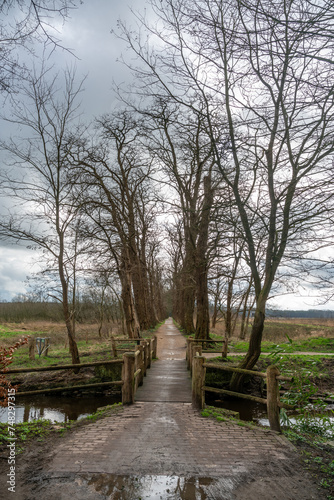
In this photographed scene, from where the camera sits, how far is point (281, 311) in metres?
14.5

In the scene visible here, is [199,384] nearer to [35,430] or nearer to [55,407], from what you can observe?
[35,430]

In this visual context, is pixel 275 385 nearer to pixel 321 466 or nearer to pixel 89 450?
pixel 321 466

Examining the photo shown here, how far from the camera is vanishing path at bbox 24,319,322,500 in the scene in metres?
3.64

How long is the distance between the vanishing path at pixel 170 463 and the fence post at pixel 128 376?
689 mm

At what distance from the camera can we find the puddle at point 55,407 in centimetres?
980

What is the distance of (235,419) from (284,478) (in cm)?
252

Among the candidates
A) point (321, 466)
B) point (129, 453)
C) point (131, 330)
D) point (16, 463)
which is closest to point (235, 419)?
point (321, 466)

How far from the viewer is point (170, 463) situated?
4.32 meters

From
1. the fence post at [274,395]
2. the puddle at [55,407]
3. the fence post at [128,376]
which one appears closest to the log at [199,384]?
the fence post at [128,376]

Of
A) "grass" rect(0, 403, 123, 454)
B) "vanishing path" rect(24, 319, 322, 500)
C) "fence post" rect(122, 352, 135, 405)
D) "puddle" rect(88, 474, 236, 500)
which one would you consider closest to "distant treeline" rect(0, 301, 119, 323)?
"fence post" rect(122, 352, 135, 405)

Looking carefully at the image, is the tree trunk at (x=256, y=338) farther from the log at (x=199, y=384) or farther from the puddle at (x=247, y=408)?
the log at (x=199, y=384)

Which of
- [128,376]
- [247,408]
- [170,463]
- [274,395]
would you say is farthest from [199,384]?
[247,408]

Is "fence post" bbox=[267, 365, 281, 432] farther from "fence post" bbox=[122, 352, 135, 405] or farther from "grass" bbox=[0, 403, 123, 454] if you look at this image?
"grass" bbox=[0, 403, 123, 454]

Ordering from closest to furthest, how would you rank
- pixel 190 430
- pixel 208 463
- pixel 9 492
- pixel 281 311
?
pixel 9 492
pixel 208 463
pixel 190 430
pixel 281 311
